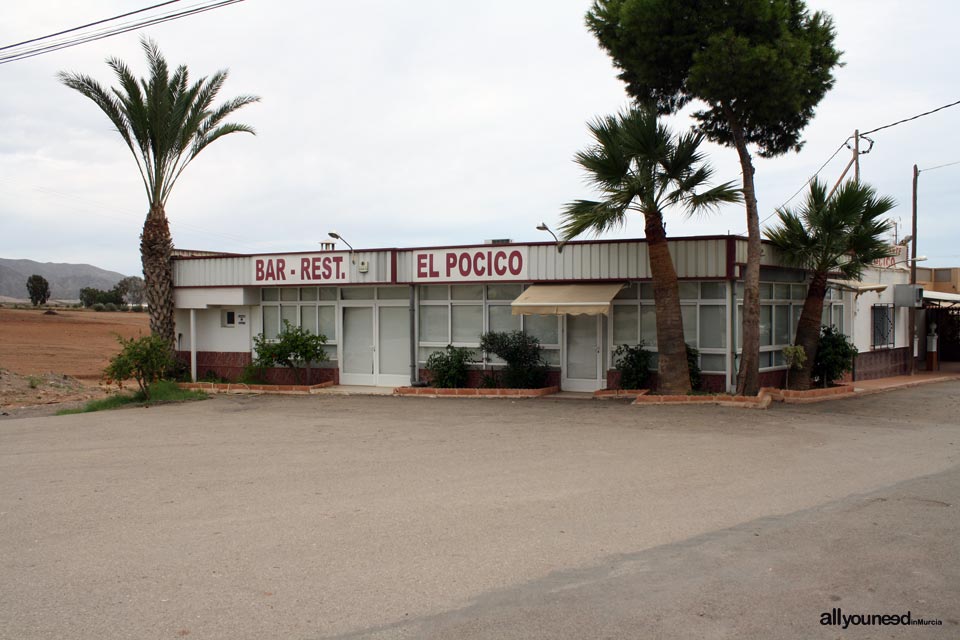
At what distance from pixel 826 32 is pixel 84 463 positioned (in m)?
14.8

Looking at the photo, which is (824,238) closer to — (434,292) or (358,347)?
(434,292)

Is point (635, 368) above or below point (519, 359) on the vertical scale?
below

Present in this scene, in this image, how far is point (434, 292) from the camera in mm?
19172

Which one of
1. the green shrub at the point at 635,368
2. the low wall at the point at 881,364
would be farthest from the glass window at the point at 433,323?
the low wall at the point at 881,364

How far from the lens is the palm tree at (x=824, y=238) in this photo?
619 inches

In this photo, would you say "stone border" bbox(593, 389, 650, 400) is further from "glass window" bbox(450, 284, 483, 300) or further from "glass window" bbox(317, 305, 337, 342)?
"glass window" bbox(317, 305, 337, 342)

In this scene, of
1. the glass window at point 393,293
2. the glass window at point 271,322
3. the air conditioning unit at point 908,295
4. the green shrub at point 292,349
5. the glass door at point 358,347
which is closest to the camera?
the green shrub at point 292,349

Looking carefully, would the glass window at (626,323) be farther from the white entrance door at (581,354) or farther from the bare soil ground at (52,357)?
the bare soil ground at (52,357)

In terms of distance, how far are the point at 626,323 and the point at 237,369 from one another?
10535 millimetres

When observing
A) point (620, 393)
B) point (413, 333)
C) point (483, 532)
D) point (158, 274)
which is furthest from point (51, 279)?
point (483, 532)

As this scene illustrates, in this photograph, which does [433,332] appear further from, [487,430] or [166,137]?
[166,137]

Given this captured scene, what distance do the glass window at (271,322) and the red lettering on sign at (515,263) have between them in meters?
6.82

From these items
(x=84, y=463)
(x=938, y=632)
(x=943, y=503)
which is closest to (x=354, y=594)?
(x=938, y=632)

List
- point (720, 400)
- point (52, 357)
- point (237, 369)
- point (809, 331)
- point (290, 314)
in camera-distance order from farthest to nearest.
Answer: point (52, 357)
point (237, 369)
point (290, 314)
point (809, 331)
point (720, 400)
